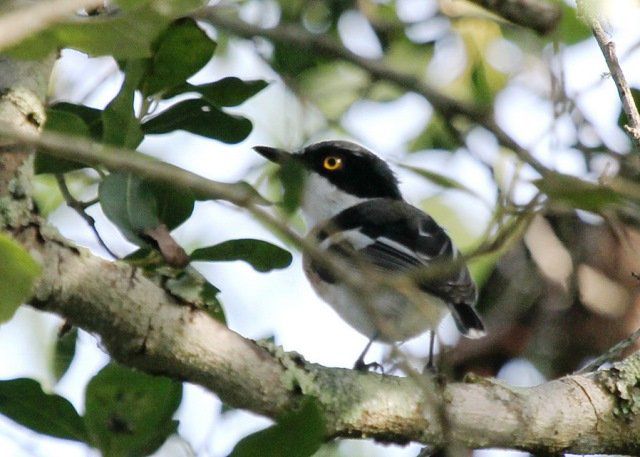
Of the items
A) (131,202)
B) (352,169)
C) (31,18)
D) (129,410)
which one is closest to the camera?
(31,18)

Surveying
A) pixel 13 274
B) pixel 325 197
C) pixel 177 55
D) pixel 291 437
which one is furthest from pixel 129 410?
pixel 325 197

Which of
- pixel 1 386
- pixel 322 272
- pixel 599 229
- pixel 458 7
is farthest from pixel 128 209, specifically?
pixel 599 229

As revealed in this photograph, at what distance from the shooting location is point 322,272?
200 inches

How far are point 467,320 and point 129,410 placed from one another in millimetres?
2011

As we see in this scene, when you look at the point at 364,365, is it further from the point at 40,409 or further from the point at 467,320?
the point at 40,409

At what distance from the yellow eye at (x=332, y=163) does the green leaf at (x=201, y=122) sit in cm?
315

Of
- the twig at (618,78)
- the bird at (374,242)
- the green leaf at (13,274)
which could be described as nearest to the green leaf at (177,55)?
the bird at (374,242)

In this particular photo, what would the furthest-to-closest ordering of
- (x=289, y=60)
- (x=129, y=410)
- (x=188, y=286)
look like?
1. (x=289, y=60)
2. (x=129, y=410)
3. (x=188, y=286)

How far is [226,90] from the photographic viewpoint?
3.40 m

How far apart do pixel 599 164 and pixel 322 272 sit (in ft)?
4.75

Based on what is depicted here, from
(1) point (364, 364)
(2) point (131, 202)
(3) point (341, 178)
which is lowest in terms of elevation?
(3) point (341, 178)

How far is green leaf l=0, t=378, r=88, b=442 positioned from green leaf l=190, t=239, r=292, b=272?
0.60 meters

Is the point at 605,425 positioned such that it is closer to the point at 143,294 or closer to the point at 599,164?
the point at 599,164

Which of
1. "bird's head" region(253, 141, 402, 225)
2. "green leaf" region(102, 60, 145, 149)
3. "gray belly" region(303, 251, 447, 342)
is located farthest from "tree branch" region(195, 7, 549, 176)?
"bird's head" region(253, 141, 402, 225)
